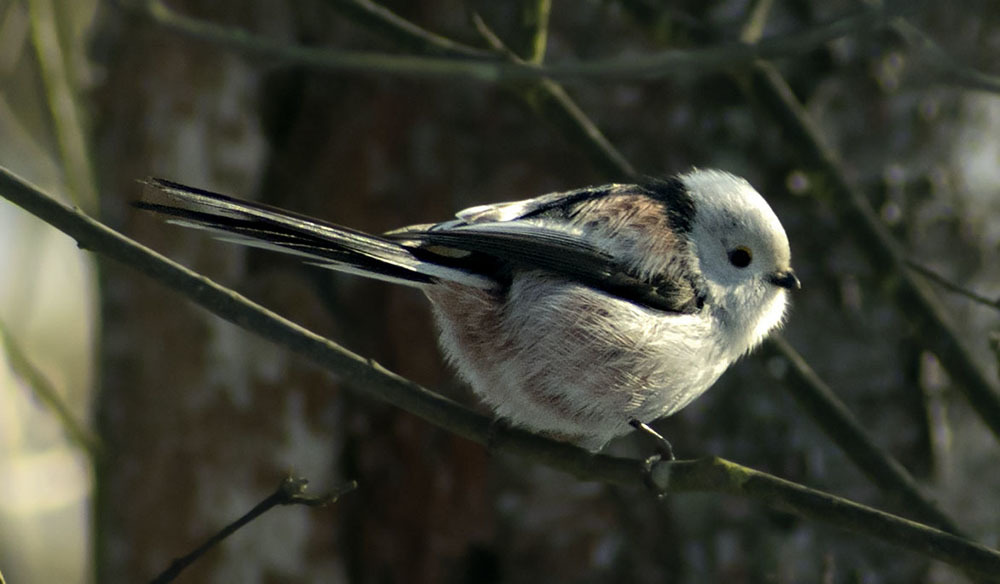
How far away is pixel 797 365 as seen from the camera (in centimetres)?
254

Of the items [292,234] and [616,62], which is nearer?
[292,234]

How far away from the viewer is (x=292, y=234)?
1.86 meters

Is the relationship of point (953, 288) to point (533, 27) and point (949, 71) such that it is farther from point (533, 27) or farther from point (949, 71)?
point (533, 27)

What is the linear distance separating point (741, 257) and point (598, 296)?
40cm

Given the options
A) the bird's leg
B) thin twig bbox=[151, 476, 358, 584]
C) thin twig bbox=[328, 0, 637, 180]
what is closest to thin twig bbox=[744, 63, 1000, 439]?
thin twig bbox=[328, 0, 637, 180]

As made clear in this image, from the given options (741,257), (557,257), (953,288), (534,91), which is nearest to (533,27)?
(534,91)

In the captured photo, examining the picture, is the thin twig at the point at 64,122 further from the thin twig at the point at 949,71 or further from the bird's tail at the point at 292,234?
the thin twig at the point at 949,71

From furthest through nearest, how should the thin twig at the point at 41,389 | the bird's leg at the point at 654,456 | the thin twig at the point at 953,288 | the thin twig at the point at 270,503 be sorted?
the thin twig at the point at 41,389, the thin twig at the point at 953,288, the bird's leg at the point at 654,456, the thin twig at the point at 270,503

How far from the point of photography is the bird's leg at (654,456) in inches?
78.4

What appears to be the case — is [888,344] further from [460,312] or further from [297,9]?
[297,9]

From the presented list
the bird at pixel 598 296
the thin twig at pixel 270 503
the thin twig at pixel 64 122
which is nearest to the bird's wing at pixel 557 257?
the bird at pixel 598 296

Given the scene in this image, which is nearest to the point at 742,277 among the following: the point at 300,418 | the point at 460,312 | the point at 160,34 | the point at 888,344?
the point at 460,312

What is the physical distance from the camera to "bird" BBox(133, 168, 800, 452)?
2240 mm

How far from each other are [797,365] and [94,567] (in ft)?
8.50
